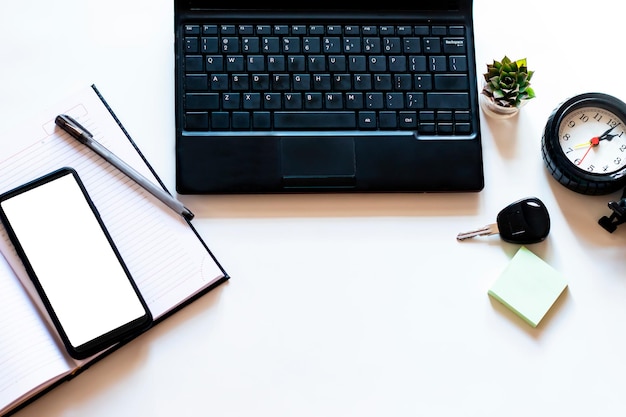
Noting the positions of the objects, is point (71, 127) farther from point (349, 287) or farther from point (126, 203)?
point (349, 287)

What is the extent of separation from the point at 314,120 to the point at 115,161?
9.6 inches

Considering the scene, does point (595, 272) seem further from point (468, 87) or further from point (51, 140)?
point (51, 140)

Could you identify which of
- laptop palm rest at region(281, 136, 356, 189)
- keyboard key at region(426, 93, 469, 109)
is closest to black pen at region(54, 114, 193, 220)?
laptop palm rest at region(281, 136, 356, 189)

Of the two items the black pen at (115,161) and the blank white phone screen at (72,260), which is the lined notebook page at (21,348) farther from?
the black pen at (115,161)

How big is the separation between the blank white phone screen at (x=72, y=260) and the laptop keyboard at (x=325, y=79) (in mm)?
166

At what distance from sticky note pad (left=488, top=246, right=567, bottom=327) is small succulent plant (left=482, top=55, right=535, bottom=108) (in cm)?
19

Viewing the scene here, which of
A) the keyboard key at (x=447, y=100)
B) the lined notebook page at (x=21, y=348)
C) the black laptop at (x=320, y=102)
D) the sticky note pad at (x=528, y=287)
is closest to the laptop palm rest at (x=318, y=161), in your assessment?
the black laptop at (x=320, y=102)

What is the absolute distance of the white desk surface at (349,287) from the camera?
0.71 meters

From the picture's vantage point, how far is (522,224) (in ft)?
2.46

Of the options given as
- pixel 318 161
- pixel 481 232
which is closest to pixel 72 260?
pixel 318 161

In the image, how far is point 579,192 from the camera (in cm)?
78

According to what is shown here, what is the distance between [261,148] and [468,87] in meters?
0.27

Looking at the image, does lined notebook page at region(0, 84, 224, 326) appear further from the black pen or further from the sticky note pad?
the sticky note pad

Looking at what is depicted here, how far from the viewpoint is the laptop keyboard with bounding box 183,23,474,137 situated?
2.48 feet
